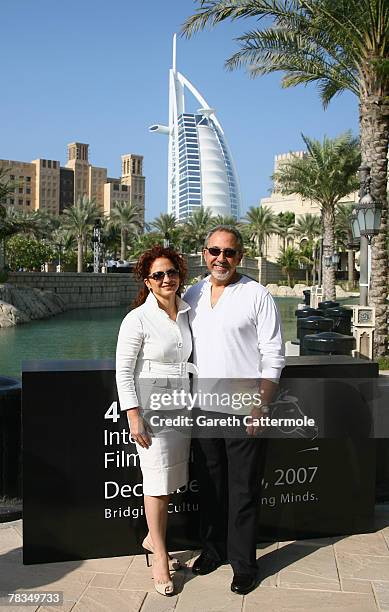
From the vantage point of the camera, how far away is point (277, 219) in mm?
80438

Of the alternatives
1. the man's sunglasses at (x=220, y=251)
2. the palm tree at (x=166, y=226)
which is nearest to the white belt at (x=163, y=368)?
the man's sunglasses at (x=220, y=251)

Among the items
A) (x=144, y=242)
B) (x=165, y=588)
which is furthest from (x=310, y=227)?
(x=165, y=588)

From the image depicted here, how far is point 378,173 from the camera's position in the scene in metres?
12.7

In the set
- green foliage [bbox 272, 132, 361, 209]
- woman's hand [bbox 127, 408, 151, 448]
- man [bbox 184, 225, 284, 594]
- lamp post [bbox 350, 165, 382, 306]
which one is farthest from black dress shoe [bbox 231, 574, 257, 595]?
green foliage [bbox 272, 132, 361, 209]

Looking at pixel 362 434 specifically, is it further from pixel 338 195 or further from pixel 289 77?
pixel 338 195

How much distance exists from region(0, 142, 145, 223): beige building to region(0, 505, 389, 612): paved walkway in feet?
471

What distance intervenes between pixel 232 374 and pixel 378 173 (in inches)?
406

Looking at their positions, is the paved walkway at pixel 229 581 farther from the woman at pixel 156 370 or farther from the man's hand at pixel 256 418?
the man's hand at pixel 256 418

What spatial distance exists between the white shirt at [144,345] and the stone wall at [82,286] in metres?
37.3

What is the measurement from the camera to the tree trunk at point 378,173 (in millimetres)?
12422

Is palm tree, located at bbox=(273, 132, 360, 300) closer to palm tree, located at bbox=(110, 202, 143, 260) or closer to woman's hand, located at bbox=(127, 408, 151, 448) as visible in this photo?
woman's hand, located at bbox=(127, 408, 151, 448)

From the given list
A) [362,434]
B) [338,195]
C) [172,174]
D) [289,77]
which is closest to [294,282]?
[338,195]

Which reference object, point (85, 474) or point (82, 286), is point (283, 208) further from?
point (85, 474)

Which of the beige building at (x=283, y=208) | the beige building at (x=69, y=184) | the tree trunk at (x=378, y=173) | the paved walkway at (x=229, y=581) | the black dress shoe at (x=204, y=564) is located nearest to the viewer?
the paved walkway at (x=229, y=581)
